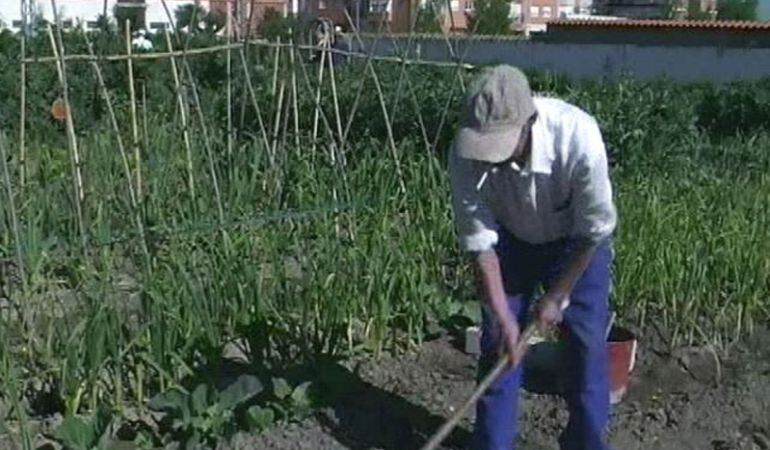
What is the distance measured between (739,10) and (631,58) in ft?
86.8

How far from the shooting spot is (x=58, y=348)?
438 centimetres

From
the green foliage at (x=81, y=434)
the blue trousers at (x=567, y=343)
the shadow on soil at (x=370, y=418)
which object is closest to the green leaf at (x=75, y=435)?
the green foliage at (x=81, y=434)

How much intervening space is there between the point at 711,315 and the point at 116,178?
283 cm

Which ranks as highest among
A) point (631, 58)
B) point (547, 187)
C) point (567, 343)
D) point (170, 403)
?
point (547, 187)

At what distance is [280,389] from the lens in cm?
415

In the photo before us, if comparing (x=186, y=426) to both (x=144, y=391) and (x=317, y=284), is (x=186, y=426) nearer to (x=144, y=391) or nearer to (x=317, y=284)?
(x=144, y=391)

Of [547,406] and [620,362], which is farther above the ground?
[620,362]

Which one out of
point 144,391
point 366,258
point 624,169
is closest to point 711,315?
point 366,258

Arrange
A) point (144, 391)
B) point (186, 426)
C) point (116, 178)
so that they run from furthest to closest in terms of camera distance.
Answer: point (116, 178), point (144, 391), point (186, 426)

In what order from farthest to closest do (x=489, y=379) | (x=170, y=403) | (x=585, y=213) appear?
1. (x=170, y=403)
2. (x=585, y=213)
3. (x=489, y=379)

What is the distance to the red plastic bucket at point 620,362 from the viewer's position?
4.52 metres

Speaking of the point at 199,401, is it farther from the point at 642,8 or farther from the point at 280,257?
the point at 642,8

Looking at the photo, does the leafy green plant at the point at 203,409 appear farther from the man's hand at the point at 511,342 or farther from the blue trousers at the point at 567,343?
the man's hand at the point at 511,342

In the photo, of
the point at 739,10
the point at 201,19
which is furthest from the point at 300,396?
the point at 739,10
